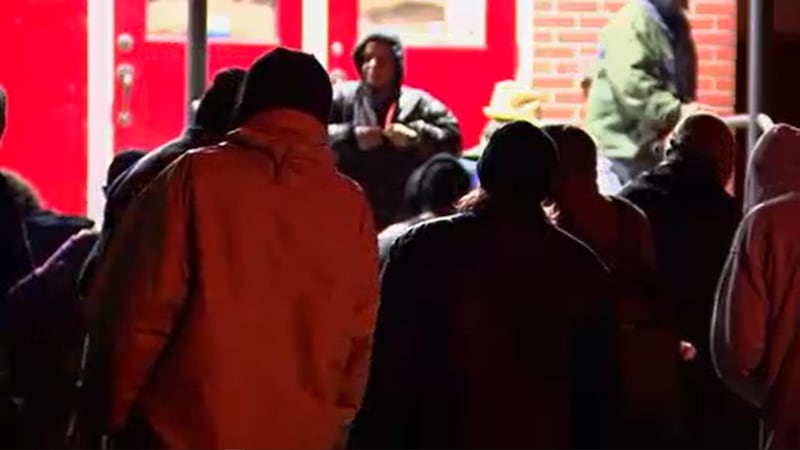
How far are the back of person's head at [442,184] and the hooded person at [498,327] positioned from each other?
4.57ft

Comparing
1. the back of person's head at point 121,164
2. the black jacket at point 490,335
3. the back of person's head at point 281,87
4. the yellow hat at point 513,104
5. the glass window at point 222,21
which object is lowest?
the black jacket at point 490,335

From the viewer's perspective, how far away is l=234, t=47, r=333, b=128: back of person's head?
15.0ft

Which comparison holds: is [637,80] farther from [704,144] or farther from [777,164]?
[777,164]

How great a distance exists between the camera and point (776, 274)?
16.7ft

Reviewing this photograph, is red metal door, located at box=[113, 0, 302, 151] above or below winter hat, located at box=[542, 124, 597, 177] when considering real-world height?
above

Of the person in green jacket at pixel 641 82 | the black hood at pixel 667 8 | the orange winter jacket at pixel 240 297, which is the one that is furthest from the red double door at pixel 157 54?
the orange winter jacket at pixel 240 297

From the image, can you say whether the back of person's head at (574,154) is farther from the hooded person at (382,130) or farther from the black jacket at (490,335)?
the hooded person at (382,130)

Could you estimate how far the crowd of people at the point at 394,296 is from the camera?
4.37 meters

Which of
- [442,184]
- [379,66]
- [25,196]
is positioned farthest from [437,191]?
[25,196]

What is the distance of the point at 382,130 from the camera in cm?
762

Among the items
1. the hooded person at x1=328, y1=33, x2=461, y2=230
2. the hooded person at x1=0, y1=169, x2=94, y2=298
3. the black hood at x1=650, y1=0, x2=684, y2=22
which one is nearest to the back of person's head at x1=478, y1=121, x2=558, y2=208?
the hooded person at x1=0, y1=169, x2=94, y2=298

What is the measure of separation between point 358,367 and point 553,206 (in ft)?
A: 5.65

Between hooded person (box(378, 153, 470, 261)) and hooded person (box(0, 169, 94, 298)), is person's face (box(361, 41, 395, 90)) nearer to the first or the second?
hooded person (box(378, 153, 470, 261))

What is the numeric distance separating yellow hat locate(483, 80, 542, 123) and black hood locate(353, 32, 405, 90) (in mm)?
575
